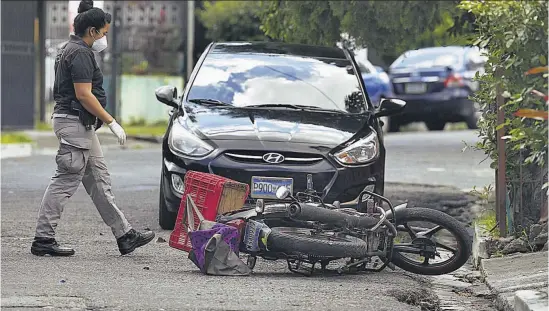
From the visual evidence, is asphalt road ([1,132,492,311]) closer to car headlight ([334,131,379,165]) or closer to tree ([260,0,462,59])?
car headlight ([334,131,379,165])

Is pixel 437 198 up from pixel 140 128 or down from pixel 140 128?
up

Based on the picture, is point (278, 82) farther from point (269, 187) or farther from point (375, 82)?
point (375, 82)

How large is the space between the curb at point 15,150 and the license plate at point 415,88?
8612mm

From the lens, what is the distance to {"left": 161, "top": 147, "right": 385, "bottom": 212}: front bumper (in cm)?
980

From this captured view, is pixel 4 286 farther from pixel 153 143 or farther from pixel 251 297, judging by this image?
pixel 153 143

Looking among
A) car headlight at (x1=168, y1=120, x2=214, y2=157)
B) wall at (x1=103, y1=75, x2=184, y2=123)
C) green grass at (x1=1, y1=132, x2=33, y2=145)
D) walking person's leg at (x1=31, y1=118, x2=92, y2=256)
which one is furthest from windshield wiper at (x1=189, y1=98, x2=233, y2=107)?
wall at (x1=103, y1=75, x2=184, y2=123)

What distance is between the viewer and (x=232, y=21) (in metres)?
27.4

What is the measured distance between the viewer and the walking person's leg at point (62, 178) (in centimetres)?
902

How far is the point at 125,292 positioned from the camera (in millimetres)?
7336

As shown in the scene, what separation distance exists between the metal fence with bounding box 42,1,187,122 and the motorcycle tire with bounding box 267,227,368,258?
18.1 metres

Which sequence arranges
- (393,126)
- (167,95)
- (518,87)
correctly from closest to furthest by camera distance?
(518,87) → (167,95) → (393,126)

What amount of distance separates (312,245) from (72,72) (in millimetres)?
2128

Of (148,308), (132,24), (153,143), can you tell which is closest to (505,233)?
(148,308)

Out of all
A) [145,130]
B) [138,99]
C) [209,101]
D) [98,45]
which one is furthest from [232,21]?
[98,45]
